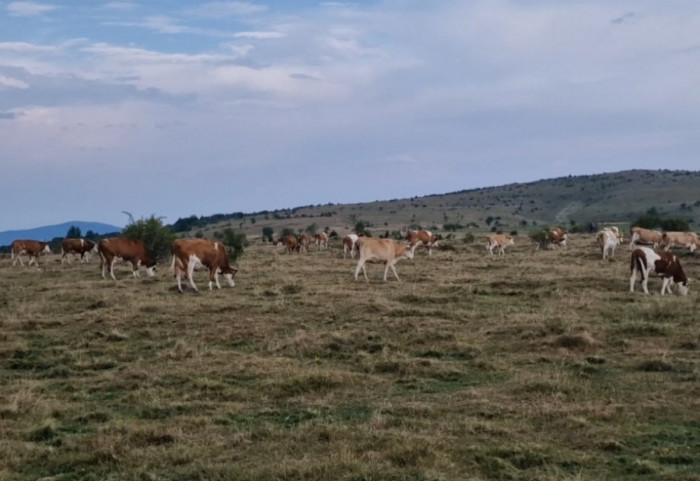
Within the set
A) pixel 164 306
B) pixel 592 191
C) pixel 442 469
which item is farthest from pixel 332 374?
pixel 592 191

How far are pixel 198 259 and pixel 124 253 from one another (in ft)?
19.0

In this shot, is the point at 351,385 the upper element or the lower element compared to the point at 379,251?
lower

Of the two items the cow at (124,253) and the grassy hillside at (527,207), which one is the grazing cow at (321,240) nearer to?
the cow at (124,253)

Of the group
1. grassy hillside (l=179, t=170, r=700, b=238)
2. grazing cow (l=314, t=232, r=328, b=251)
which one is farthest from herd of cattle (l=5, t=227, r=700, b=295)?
grassy hillside (l=179, t=170, r=700, b=238)

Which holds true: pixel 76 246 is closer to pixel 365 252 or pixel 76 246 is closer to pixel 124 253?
pixel 124 253

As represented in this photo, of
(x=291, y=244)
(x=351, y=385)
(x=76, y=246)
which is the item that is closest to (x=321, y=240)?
(x=291, y=244)

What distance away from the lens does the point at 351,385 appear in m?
11.7

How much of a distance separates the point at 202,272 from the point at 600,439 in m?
22.9

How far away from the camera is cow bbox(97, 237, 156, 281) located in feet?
93.3

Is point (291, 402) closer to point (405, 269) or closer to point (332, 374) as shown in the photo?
point (332, 374)

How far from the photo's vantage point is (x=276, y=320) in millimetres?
17672

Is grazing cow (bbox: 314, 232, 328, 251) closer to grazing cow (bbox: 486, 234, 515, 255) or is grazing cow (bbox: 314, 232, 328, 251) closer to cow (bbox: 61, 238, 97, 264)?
grazing cow (bbox: 486, 234, 515, 255)

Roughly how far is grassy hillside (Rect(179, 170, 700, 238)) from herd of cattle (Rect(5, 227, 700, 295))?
42569 mm

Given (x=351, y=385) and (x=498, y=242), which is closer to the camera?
(x=351, y=385)
